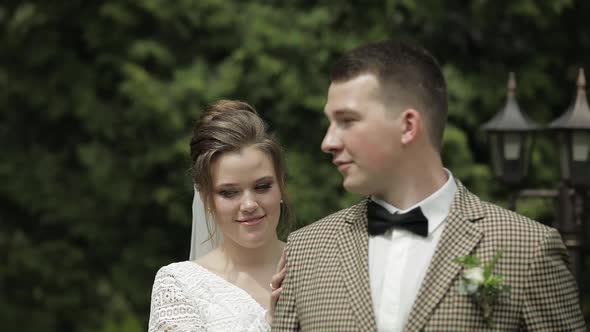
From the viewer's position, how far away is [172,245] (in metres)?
13.5

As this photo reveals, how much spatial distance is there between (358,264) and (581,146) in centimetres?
418

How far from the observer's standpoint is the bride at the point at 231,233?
4.95 meters

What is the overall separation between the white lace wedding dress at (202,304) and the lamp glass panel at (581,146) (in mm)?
3207

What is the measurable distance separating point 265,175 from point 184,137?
23.9 feet

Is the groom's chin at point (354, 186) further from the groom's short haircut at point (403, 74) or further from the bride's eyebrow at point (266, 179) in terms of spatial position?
the bride's eyebrow at point (266, 179)

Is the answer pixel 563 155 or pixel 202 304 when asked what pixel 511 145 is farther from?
pixel 202 304

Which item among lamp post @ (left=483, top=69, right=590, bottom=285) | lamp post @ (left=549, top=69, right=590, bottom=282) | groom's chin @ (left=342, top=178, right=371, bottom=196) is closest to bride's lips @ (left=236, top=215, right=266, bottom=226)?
groom's chin @ (left=342, top=178, right=371, bottom=196)

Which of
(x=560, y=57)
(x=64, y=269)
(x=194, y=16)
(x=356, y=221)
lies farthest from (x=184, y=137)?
(x=356, y=221)

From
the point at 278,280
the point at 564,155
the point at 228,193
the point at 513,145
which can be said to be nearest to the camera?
the point at 278,280

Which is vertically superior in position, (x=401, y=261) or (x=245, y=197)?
(x=245, y=197)

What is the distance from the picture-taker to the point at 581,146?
24.4 ft

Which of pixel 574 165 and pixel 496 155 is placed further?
pixel 496 155

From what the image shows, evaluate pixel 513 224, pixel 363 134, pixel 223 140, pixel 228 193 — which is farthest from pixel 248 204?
pixel 513 224

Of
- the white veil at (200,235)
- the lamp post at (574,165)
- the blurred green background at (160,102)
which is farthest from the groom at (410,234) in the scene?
the blurred green background at (160,102)
